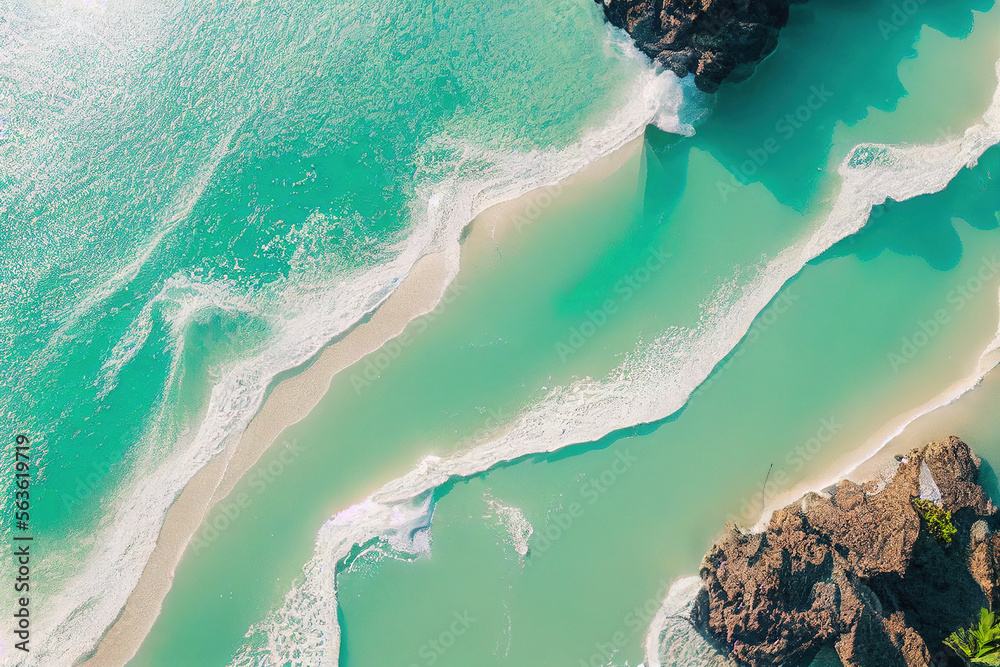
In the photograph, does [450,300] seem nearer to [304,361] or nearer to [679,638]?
[304,361]

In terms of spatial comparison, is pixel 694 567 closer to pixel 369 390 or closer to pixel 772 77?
pixel 369 390

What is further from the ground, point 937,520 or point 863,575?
point 863,575

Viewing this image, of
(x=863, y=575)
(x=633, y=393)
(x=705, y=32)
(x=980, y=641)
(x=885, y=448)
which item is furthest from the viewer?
(x=633, y=393)

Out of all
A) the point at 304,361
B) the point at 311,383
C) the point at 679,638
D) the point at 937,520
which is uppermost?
the point at 304,361

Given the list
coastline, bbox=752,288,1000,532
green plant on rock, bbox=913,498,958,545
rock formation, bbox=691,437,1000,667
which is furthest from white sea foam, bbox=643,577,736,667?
green plant on rock, bbox=913,498,958,545

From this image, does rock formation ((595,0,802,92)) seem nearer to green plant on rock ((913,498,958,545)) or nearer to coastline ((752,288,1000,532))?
coastline ((752,288,1000,532))

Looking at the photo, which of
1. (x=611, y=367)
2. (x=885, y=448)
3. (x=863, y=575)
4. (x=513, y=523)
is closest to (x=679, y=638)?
(x=863, y=575)

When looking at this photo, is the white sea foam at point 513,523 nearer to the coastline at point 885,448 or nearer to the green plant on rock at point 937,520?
the coastline at point 885,448
